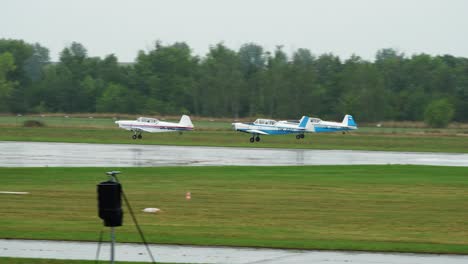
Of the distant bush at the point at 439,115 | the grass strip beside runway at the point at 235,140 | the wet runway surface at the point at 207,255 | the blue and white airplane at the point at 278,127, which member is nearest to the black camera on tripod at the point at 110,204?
the wet runway surface at the point at 207,255

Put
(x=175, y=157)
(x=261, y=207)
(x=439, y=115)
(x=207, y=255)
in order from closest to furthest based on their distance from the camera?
(x=207, y=255)
(x=261, y=207)
(x=175, y=157)
(x=439, y=115)

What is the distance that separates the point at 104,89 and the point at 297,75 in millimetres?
35031

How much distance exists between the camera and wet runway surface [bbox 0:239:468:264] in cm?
1628

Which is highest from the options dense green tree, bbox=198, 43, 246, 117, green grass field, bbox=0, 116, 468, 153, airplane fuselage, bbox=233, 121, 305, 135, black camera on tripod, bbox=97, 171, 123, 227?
dense green tree, bbox=198, 43, 246, 117

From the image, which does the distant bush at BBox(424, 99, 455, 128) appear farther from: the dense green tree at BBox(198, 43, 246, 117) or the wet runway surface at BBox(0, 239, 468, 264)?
the wet runway surface at BBox(0, 239, 468, 264)

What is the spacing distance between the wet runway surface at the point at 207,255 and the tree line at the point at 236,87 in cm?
10137

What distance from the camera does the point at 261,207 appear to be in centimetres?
2531

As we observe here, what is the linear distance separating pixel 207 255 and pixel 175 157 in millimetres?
30250

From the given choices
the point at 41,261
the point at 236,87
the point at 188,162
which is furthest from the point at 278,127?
the point at 236,87

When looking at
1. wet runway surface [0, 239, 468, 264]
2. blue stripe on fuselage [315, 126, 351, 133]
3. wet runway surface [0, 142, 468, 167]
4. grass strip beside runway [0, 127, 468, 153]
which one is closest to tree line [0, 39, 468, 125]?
blue stripe on fuselage [315, 126, 351, 133]

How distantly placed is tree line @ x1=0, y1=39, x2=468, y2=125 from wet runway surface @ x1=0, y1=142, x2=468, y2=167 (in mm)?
66208

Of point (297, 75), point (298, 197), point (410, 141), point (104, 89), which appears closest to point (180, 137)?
point (410, 141)

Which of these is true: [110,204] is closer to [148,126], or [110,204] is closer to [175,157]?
[175,157]

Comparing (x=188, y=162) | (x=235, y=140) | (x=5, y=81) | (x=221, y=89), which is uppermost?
(x=5, y=81)
